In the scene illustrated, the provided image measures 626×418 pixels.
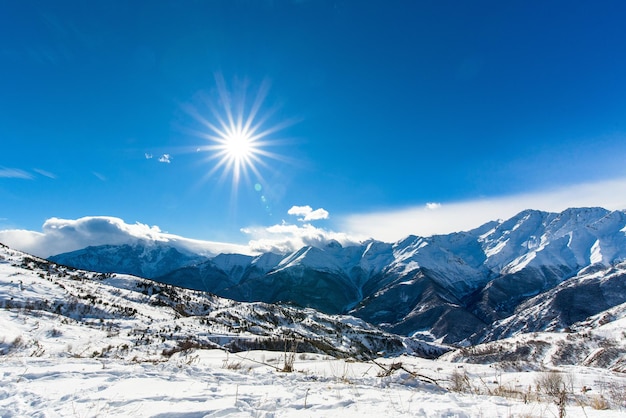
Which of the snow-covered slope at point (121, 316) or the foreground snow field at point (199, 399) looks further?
the snow-covered slope at point (121, 316)

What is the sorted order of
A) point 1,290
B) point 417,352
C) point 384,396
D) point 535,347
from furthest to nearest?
point 417,352 < point 535,347 < point 1,290 < point 384,396

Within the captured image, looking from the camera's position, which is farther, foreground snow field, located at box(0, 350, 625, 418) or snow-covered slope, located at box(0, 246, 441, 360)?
snow-covered slope, located at box(0, 246, 441, 360)

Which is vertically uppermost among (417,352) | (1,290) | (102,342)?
(1,290)

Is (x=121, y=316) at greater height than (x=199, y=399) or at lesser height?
greater

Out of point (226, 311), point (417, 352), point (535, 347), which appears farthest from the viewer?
point (417, 352)

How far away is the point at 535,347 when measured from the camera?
101000 mm

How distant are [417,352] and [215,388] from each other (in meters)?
166

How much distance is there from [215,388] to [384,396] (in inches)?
118

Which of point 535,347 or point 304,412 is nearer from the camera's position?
point 304,412

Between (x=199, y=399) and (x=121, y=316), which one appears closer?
(x=199, y=399)

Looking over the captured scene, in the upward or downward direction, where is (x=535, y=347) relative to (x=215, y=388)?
downward

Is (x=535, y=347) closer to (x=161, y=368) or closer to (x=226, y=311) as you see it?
(x=226, y=311)

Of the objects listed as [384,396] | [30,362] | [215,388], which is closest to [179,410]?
[215,388]

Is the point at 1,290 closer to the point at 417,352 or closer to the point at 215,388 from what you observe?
the point at 215,388
